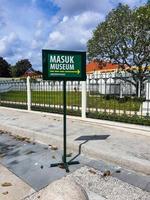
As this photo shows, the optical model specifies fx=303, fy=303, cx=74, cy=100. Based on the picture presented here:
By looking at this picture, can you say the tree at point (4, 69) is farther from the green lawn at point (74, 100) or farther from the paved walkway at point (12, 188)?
the paved walkway at point (12, 188)

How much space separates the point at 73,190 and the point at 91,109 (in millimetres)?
6489

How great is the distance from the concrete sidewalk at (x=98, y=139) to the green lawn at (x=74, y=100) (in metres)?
0.72

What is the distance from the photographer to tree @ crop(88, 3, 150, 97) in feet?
62.8

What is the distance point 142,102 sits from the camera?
9.20 metres

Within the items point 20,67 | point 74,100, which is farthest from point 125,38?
point 20,67

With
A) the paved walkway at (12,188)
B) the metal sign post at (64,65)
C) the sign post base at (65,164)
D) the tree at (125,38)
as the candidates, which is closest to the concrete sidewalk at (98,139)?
the sign post base at (65,164)

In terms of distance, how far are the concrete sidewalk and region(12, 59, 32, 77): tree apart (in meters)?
72.2

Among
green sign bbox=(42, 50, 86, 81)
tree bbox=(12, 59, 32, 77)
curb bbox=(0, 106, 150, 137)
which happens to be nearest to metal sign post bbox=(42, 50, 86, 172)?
green sign bbox=(42, 50, 86, 81)

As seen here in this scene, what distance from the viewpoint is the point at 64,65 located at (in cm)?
550

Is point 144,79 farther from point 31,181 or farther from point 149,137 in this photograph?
point 31,181

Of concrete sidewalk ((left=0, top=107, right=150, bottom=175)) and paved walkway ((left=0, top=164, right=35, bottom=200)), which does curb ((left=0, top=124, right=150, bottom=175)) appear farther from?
paved walkway ((left=0, top=164, right=35, bottom=200))

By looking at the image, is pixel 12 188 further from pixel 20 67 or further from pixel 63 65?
pixel 20 67

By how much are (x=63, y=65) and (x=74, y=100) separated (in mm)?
5599

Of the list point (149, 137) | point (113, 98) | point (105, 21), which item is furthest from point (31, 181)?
point (105, 21)
